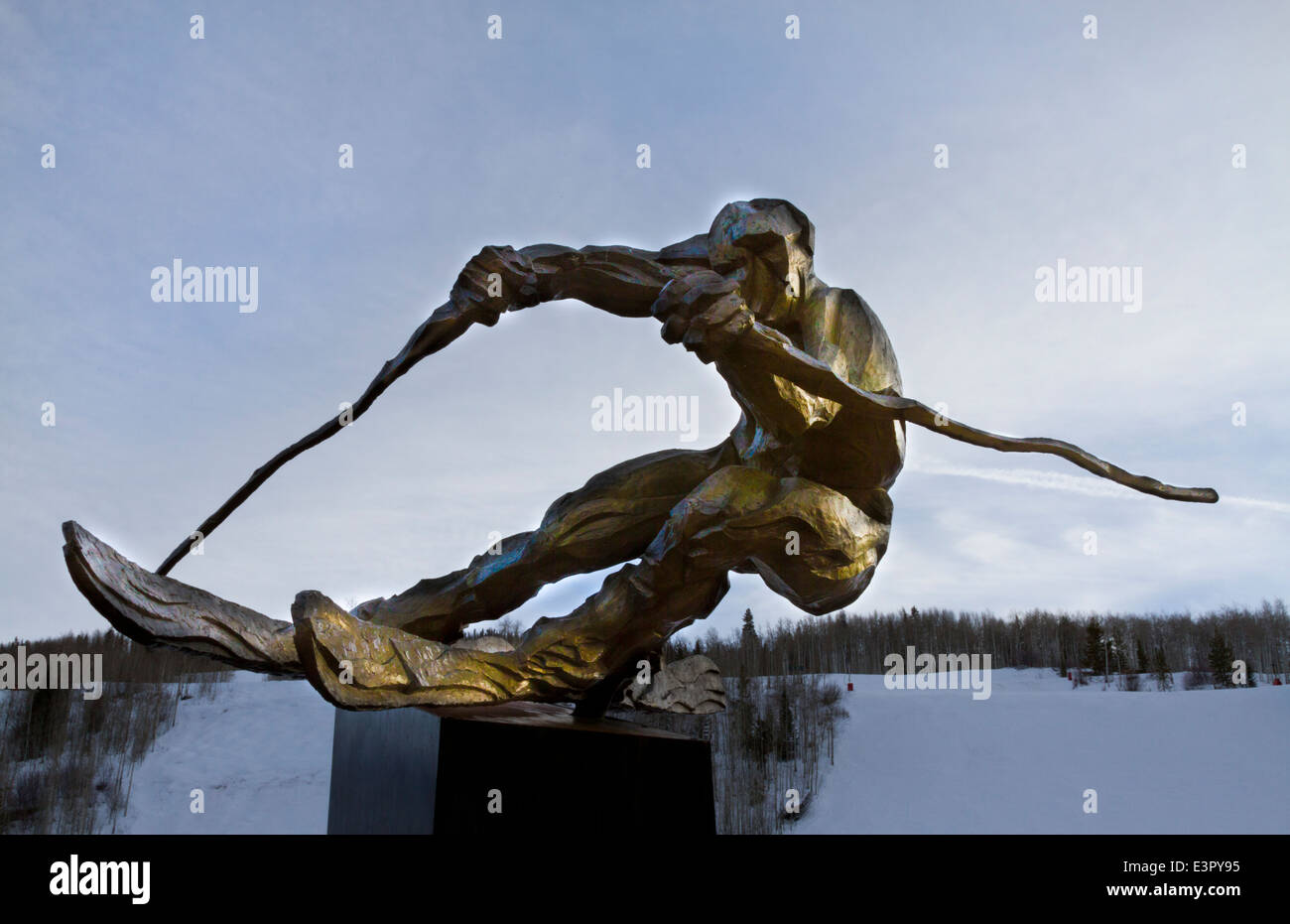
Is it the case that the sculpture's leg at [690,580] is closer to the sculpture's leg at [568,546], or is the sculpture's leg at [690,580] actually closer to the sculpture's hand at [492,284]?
the sculpture's leg at [568,546]

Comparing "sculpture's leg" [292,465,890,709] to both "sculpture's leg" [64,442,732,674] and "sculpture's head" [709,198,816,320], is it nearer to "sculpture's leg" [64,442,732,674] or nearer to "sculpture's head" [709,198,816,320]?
"sculpture's leg" [64,442,732,674]

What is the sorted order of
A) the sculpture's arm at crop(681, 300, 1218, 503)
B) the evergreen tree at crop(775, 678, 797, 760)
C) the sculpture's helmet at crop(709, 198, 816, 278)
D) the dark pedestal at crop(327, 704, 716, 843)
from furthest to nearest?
1. the evergreen tree at crop(775, 678, 797, 760)
2. the sculpture's helmet at crop(709, 198, 816, 278)
3. the dark pedestal at crop(327, 704, 716, 843)
4. the sculpture's arm at crop(681, 300, 1218, 503)

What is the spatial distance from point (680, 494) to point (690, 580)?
1.11ft

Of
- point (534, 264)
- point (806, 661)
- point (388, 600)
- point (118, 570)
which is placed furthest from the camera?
point (806, 661)

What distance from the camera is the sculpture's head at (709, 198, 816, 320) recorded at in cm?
264

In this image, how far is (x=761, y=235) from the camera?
2.63 meters

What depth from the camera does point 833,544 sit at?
2607 millimetres

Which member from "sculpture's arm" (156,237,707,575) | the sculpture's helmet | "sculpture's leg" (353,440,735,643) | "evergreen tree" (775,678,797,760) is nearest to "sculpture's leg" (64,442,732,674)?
"sculpture's leg" (353,440,735,643)

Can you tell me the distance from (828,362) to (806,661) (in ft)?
20.9

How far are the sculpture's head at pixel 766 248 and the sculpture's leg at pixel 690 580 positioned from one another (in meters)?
0.48

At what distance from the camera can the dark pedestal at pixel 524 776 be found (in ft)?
7.82

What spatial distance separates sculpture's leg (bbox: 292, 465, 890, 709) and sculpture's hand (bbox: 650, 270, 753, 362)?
46 cm
